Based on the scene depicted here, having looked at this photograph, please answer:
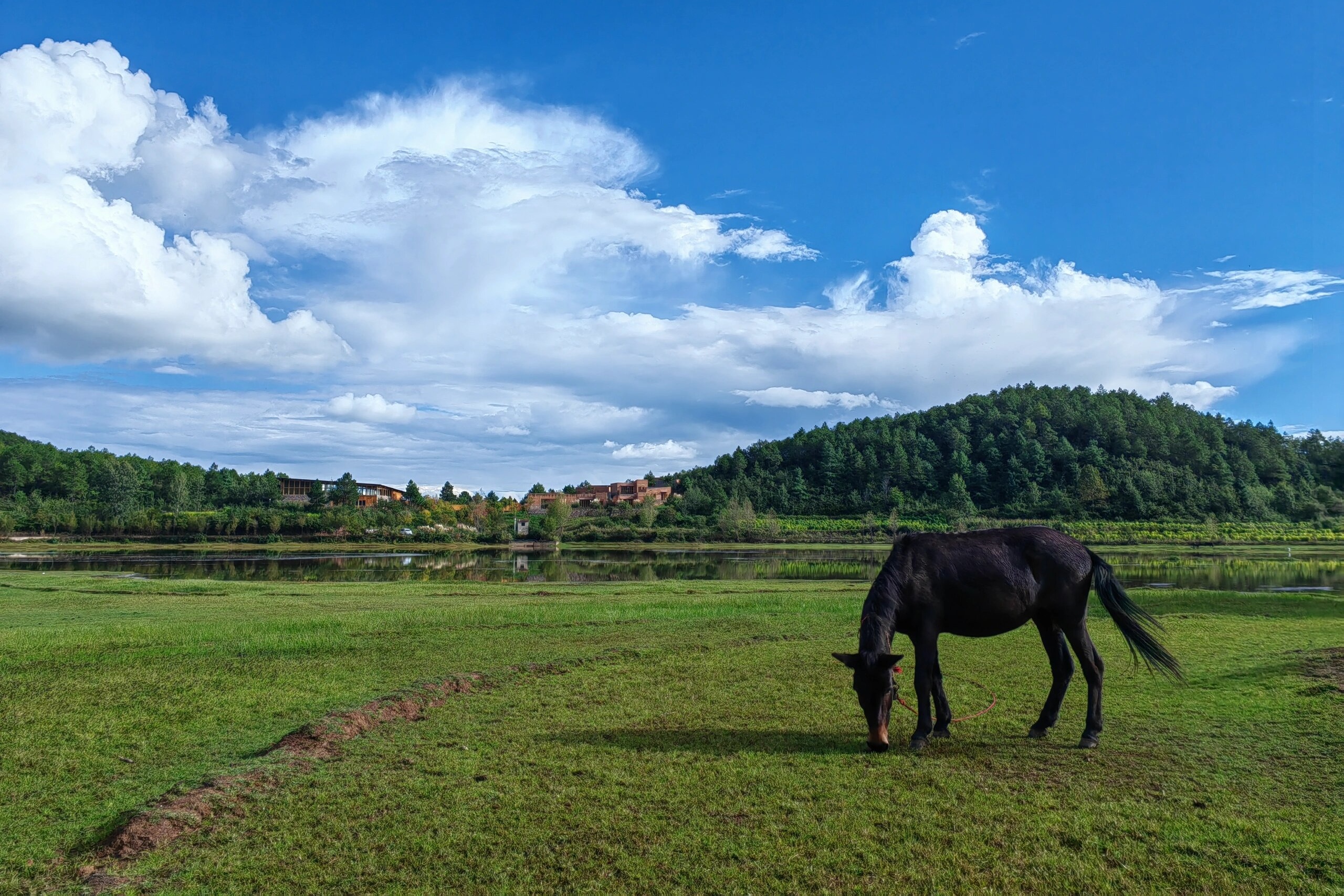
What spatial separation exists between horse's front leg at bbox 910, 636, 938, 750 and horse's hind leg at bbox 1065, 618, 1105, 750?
5.46 ft

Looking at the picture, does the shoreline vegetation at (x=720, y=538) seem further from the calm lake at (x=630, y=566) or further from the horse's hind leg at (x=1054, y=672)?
the horse's hind leg at (x=1054, y=672)

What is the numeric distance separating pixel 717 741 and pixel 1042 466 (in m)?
135

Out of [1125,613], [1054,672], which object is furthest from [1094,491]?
[1054,672]

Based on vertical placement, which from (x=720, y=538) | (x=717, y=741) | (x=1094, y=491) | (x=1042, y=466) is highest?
(x=1042, y=466)

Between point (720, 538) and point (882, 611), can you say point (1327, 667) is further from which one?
point (720, 538)

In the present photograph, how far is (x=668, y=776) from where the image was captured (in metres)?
7.18

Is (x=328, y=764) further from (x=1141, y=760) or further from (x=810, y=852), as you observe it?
(x=1141, y=760)

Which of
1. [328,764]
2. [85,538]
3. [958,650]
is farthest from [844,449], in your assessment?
[328,764]

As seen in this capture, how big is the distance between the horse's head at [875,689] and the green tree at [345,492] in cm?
14693

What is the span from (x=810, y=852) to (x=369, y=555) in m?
77.9

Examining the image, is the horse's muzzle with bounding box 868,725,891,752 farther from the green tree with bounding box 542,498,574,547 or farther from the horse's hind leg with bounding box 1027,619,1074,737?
the green tree with bounding box 542,498,574,547

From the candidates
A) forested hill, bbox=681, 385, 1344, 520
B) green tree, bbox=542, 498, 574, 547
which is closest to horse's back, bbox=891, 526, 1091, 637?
green tree, bbox=542, 498, 574, 547

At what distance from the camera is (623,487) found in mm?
174750

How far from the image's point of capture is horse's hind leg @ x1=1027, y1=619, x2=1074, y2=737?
8500 mm
